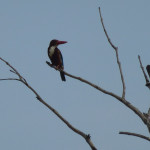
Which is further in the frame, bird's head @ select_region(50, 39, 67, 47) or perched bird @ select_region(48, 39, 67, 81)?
bird's head @ select_region(50, 39, 67, 47)

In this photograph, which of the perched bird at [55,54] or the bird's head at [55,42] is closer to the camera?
Answer: the perched bird at [55,54]

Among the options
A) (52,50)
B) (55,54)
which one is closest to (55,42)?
(52,50)

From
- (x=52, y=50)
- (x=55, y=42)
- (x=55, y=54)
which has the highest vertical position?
(x=55, y=42)

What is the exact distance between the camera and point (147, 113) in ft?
9.15

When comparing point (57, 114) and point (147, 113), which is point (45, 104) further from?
point (147, 113)

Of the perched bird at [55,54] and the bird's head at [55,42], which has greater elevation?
the bird's head at [55,42]

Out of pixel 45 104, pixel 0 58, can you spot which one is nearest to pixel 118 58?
pixel 45 104

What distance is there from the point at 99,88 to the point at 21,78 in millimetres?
734

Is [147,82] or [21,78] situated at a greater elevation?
[21,78]

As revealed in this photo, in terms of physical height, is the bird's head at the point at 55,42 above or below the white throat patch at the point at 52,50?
above

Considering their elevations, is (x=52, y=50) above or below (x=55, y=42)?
below

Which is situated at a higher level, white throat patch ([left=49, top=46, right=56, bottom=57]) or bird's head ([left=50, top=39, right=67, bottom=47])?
bird's head ([left=50, top=39, right=67, bottom=47])

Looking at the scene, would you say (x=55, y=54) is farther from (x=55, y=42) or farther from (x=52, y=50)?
(x=55, y=42)

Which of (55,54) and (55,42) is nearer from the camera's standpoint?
(55,54)
